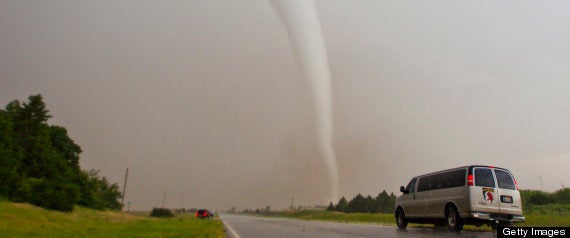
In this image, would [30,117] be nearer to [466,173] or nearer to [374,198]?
[466,173]

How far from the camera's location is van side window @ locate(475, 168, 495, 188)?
13438 mm

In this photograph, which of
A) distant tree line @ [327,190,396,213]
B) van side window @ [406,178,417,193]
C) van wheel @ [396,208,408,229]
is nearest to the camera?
van side window @ [406,178,417,193]

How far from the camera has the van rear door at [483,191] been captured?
13.1 m

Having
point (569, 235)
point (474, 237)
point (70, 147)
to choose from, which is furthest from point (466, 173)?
point (70, 147)

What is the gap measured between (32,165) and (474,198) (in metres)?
46.5

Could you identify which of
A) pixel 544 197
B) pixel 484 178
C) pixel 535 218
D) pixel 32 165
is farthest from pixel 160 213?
pixel 484 178

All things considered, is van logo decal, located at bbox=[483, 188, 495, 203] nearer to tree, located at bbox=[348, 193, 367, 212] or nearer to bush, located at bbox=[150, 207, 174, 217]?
bush, located at bbox=[150, 207, 174, 217]

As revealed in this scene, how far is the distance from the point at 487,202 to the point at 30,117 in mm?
51651

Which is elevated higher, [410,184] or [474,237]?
[410,184]

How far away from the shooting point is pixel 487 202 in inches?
519

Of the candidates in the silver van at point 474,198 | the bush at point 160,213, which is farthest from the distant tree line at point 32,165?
the bush at point 160,213

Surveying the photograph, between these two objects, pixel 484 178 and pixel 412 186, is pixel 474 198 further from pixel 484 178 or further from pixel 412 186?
pixel 412 186

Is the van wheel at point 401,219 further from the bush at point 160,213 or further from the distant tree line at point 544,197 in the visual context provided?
the bush at point 160,213

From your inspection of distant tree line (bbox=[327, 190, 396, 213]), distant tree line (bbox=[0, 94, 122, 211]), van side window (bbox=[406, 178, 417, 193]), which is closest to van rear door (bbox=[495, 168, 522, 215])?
van side window (bbox=[406, 178, 417, 193])
